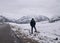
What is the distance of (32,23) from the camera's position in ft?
59.0

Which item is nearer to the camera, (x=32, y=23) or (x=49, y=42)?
(x=49, y=42)

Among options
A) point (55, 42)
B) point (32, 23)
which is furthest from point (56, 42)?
point (32, 23)

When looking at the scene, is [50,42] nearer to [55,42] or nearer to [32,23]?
[55,42]

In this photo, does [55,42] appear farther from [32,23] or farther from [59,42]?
[32,23]

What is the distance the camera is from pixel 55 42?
A: 9.91 m

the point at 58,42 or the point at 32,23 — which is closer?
the point at 58,42

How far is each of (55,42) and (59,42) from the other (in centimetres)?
A: 29

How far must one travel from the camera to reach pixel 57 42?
9898 mm

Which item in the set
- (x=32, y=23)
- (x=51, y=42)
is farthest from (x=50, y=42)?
(x=32, y=23)

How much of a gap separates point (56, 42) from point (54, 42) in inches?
6.0

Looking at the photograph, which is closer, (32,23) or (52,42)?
(52,42)

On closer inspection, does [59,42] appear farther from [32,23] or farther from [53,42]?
[32,23]

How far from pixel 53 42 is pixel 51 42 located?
150 millimetres

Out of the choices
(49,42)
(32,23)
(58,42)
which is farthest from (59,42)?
(32,23)
